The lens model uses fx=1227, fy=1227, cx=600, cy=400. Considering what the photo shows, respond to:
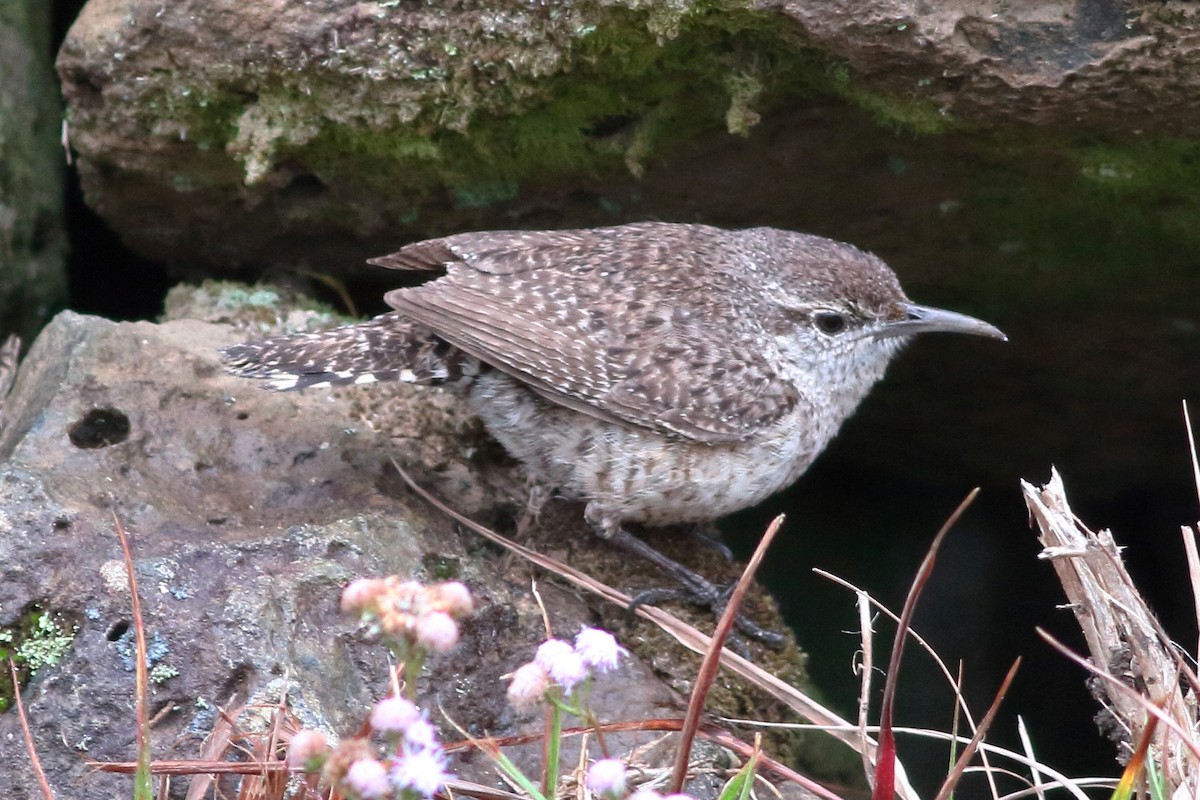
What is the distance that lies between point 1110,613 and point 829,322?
1412 mm

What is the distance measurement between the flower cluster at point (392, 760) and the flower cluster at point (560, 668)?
0.60 feet

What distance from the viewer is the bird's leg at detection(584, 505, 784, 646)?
4074 millimetres

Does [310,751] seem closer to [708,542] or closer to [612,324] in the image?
[612,324]

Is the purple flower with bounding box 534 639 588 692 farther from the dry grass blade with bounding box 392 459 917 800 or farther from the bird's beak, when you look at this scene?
the bird's beak

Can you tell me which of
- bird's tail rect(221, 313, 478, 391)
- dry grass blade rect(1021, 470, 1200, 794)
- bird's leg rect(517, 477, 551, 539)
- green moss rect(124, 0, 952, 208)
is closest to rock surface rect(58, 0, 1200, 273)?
green moss rect(124, 0, 952, 208)

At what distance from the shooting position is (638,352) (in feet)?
12.9

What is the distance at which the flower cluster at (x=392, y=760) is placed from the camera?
6.38 ft

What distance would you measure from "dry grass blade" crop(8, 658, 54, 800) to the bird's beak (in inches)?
110

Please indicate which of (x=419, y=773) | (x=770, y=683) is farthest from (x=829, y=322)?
(x=419, y=773)

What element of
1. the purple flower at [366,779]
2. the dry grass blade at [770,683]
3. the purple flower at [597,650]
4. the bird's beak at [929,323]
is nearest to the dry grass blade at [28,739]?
the purple flower at [366,779]

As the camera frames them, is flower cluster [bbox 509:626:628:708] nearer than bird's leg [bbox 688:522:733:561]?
Yes

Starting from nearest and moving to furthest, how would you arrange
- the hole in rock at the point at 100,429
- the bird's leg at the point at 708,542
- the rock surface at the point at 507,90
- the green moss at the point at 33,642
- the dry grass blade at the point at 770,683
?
the dry grass blade at the point at 770,683, the green moss at the point at 33,642, the rock surface at the point at 507,90, the hole in rock at the point at 100,429, the bird's leg at the point at 708,542

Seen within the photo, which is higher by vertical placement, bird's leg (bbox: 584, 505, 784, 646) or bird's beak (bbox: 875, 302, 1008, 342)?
bird's beak (bbox: 875, 302, 1008, 342)

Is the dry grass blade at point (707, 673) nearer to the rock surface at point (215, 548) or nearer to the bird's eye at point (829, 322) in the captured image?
the rock surface at point (215, 548)
